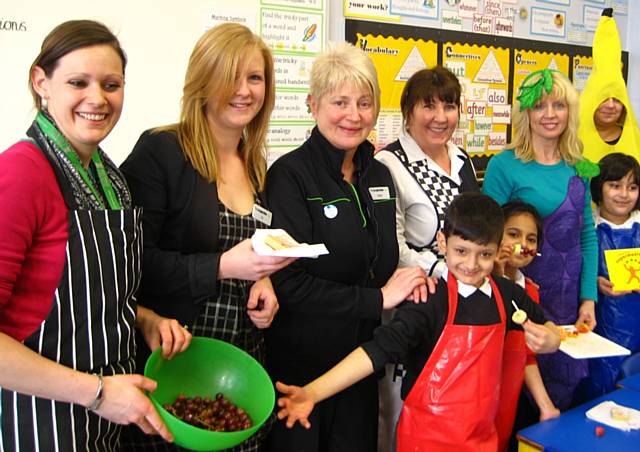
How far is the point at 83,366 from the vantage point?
1.15 m

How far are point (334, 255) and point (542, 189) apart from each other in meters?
1.12

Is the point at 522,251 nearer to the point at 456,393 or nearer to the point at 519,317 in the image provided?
the point at 519,317

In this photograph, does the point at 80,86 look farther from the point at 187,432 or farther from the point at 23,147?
the point at 187,432

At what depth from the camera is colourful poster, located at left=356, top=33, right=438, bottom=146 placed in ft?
10.1

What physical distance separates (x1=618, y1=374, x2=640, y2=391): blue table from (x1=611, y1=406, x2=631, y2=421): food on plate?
0.85ft

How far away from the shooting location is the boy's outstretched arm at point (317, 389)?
1.47m

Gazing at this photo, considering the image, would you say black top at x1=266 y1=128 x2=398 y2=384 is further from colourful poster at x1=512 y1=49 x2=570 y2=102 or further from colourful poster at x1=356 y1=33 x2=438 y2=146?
colourful poster at x1=512 y1=49 x2=570 y2=102

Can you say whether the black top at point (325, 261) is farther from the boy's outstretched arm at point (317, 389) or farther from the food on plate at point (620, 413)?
the food on plate at point (620, 413)

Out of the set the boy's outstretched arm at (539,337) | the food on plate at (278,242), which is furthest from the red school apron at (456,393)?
the food on plate at (278,242)

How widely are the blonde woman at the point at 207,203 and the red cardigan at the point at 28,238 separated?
337 mm

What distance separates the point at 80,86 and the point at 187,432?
728 mm

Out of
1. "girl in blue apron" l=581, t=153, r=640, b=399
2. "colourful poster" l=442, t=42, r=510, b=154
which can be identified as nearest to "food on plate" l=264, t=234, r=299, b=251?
"girl in blue apron" l=581, t=153, r=640, b=399

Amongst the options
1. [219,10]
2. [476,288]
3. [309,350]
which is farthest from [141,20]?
[476,288]

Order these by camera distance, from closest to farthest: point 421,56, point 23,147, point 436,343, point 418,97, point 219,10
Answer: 1. point 23,147
2. point 436,343
3. point 418,97
4. point 219,10
5. point 421,56
